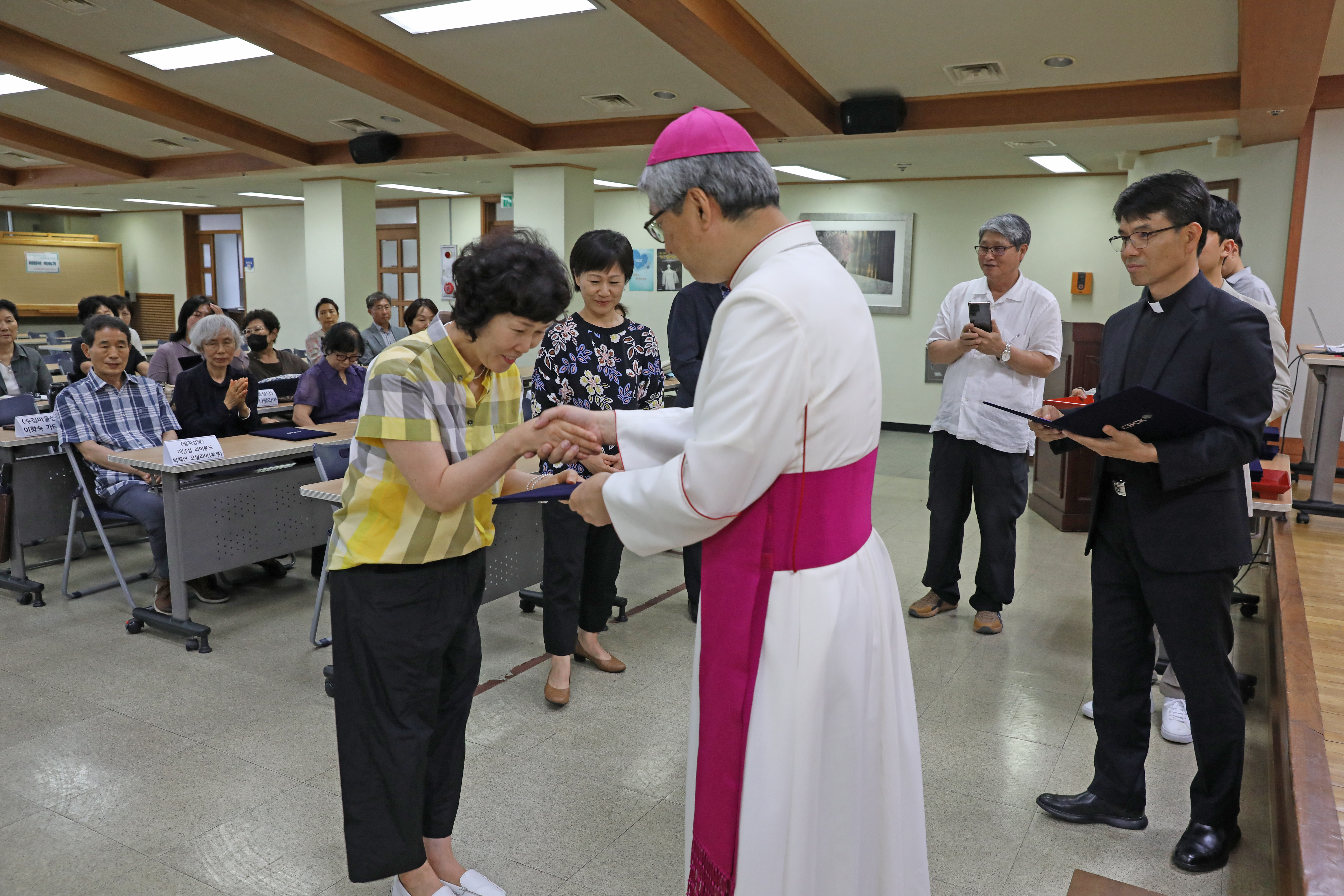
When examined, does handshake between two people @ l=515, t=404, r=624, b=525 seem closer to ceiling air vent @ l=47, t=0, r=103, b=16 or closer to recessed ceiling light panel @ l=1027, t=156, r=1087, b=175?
ceiling air vent @ l=47, t=0, r=103, b=16

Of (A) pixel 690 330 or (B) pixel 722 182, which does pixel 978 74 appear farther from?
(B) pixel 722 182

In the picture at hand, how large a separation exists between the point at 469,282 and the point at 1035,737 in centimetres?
254

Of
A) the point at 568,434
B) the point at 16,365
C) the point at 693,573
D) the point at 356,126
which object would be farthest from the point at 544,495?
the point at 356,126

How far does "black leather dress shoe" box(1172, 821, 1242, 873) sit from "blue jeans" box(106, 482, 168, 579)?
409cm

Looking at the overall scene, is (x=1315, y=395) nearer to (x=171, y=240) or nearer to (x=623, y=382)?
(x=623, y=382)

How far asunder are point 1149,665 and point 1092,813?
1.61 ft

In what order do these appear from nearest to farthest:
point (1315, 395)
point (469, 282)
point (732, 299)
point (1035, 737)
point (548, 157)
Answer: point (732, 299), point (469, 282), point (1035, 737), point (1315, 395), point (548, 157)

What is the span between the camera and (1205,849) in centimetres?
236

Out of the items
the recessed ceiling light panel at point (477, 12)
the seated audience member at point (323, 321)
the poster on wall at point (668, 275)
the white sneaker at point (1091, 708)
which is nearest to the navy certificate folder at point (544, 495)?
the white sneaker at point (1091, 708)

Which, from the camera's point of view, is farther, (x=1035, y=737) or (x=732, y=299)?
(x=1035, y=737)

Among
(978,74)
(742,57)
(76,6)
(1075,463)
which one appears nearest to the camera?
(742,57)

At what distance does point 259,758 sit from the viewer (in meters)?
2.93

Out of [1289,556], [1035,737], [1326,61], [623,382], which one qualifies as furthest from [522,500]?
[1326,61]

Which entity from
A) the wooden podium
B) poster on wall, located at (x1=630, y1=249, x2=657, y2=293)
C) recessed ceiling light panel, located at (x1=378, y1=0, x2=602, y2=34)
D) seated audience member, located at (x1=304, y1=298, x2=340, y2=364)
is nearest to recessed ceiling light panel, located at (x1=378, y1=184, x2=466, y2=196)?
→ poster on wall, located at (x1=630, y1=249, x2=657, y2=293)
